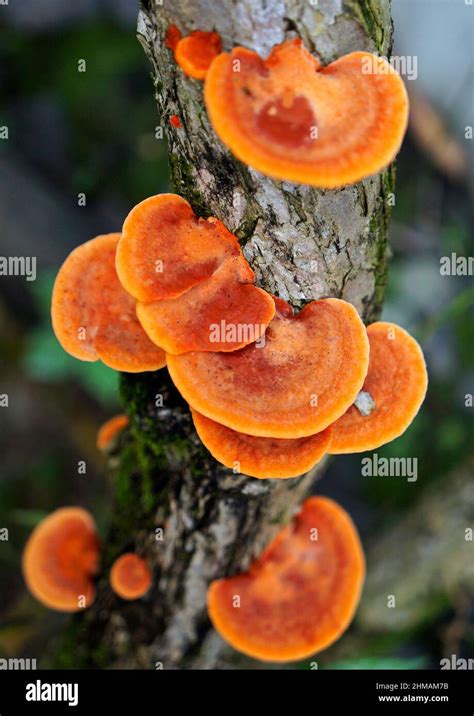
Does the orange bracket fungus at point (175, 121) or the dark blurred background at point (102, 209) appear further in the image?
the dark blurred background at point (102, 209)

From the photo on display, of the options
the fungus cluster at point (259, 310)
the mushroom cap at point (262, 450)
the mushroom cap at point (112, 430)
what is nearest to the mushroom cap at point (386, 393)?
the fungus cluster at point (259, 310)

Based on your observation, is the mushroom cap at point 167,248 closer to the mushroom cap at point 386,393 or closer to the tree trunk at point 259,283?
the tree trunk at point 259,283

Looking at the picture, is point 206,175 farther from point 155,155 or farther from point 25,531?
point 25,531

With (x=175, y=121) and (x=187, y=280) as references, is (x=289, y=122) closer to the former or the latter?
(x=175, y=121)

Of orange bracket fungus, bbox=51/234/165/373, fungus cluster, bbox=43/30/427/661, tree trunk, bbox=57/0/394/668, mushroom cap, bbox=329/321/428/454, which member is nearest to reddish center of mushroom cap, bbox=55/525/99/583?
tree trunk, bbox=57/0/394/668

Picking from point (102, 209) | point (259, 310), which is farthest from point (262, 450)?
point (102, 209)

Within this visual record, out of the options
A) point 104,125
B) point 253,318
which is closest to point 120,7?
point 104,125

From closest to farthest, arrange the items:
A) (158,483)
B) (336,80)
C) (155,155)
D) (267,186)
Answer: (336,80)
(267,186)
(158,483)
(155,155)
